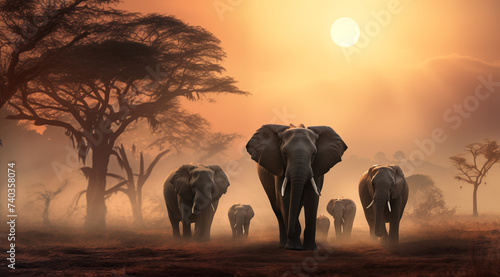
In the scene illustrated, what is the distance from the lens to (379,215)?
1647 centimetres

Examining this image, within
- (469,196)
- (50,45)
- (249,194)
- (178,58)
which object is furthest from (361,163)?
(50,45)

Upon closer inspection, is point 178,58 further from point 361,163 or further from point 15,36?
point 361,163

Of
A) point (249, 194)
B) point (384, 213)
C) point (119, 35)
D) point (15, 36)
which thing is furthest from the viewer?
point (249, 194)

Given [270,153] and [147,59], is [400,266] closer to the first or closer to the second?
[270,153]

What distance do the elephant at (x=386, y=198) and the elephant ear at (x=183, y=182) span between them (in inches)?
228

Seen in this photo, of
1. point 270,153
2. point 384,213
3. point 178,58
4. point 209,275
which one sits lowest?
point 209,275

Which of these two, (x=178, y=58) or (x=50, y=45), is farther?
(x=178, y=58)

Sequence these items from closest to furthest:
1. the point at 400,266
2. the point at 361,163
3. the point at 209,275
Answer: the point at 209,275 < the point at 400,266 < the point at 361,163

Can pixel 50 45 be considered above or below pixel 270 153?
above

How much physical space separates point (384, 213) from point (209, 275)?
8.66 m

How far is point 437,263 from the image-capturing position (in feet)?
37.4

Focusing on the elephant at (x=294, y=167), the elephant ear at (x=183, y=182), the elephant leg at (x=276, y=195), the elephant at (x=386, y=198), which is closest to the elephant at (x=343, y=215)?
the elephant at (x=386, y=198)

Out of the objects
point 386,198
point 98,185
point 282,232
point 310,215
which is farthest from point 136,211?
point 310,215

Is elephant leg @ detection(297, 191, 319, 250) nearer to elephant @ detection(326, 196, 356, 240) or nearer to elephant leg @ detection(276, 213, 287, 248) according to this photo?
elephant leg @ detection(276, 213, 287, 248)
